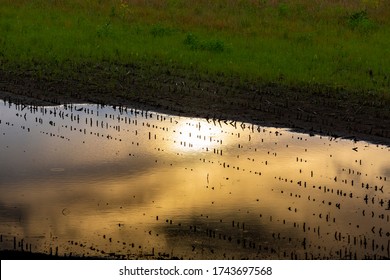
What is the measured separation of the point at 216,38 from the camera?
72.9 feet

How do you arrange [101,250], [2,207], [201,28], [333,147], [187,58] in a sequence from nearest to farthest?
[101,250], [2,207], [333,147], [187,58], [201,28]

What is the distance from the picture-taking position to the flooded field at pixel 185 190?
8.94 metres

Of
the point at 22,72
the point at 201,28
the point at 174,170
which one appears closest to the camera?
the point at 174,170

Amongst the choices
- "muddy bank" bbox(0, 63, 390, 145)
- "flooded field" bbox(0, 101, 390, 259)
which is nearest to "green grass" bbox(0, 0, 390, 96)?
"muddy bank" bbox(0, 63, 390, 145)

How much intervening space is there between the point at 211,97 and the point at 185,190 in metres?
5.80

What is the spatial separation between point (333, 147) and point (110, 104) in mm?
4726

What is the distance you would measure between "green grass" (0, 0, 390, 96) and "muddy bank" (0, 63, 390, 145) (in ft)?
1.96

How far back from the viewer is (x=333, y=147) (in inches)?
511

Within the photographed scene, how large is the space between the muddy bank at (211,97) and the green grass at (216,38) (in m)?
0.60

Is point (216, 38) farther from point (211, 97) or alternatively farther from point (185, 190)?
point (185, 190)

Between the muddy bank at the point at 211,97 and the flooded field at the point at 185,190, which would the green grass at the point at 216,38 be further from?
the flooded field at the point at 185,190

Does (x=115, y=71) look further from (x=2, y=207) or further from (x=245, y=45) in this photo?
(x=2, y=207)

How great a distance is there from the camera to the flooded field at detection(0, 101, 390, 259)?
29.3 feet

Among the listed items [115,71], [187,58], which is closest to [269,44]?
[187,58]
